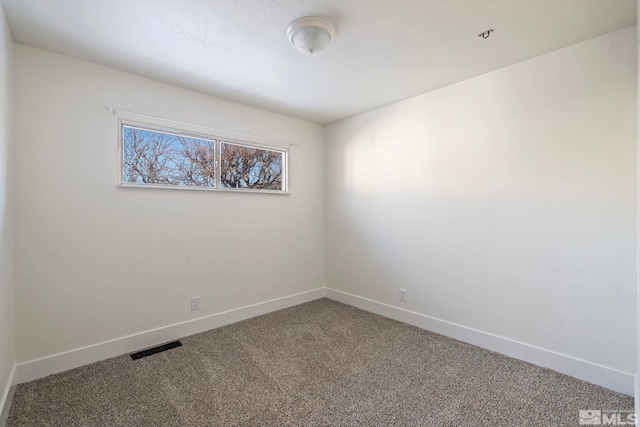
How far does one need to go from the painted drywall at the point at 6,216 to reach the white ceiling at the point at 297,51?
23 cm

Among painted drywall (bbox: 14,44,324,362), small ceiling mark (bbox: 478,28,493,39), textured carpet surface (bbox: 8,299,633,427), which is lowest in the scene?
textured carpet surface (bbox: 8,299,633,427)

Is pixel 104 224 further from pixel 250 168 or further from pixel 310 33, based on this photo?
pixel 310 33

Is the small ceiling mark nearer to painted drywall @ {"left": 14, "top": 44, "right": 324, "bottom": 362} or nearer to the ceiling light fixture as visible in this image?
the ceiling light fixture

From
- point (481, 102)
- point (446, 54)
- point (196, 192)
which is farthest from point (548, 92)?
point (196, 192)

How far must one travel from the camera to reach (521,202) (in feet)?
7.85

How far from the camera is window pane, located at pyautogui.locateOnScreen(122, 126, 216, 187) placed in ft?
8.56

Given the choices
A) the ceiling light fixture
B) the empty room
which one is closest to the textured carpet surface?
the empty room

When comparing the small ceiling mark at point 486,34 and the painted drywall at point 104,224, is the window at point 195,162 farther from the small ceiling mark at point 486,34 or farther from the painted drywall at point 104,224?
the small ceiling mark at point 486,34

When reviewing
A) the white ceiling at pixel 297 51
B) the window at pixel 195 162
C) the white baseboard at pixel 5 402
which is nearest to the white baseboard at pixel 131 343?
the white baseboard at pixel 5 402

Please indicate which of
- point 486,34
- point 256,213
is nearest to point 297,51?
point 486,34

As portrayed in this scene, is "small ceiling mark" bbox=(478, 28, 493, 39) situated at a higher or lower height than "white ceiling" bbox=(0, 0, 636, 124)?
lower

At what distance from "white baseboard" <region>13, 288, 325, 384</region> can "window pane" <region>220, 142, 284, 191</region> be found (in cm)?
137

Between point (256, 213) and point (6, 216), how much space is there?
1.96 metres

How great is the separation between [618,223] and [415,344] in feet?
5.61
